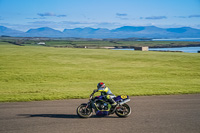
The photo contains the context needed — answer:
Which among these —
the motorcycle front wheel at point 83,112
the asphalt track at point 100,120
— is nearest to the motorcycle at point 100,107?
the motorcycle front wheel at point 83,112

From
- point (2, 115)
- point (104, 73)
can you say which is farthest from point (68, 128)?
point (104, 73)

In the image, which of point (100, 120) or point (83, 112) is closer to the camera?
point (100, 120)

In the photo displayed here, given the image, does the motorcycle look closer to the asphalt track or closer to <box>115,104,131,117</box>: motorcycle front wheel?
<box>115,104,131,117</box>: motorcycle front wheel

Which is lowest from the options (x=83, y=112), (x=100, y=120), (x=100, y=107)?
(x=100, y=120)

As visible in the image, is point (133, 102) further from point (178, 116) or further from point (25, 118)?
point (25, 118)

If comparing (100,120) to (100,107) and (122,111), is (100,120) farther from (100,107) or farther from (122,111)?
(122,111)

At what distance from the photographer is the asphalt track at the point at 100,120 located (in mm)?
10391

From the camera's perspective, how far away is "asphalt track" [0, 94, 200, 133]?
10.4 meters

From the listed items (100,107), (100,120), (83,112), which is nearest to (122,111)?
(100,107)

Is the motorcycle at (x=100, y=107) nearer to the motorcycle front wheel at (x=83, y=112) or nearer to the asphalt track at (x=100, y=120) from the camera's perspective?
the motorcycle front wheel at (x=83, y=112)

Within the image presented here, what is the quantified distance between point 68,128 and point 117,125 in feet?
7.31

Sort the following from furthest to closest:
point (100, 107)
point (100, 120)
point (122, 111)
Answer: point (122, 111) < point (100, 107) < point (100, 120)

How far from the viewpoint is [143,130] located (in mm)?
10227

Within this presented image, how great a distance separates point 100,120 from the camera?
11.8 metres
